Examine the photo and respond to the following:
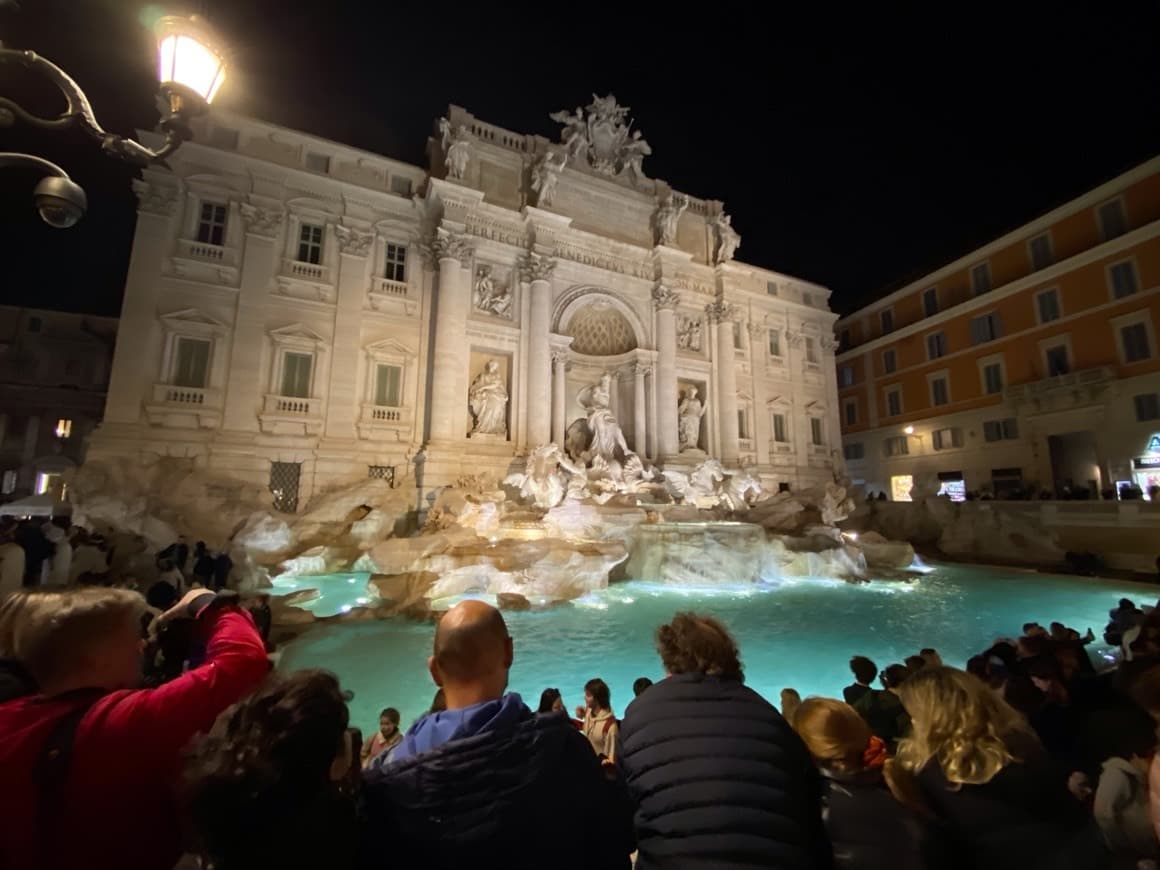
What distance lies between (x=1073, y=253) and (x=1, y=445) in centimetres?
4062

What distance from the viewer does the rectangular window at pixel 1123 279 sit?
15.0 m

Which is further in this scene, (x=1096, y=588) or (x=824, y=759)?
(x=1096, y=588)

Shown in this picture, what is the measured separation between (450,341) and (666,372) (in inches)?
302

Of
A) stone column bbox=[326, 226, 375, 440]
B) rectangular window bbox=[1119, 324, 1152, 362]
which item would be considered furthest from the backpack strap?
rectangular window bbox=[1119, 324, 1152, 362]

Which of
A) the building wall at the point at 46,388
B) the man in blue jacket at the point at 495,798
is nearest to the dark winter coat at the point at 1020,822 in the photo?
the man in blue jacket at the point at 495,798

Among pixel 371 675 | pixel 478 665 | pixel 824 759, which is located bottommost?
pixel 371 675

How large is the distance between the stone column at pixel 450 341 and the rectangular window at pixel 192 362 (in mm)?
5551

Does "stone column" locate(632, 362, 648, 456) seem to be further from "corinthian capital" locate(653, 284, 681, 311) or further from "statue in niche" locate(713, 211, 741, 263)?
"statue in niche" locate(713, 211, 741, 263)

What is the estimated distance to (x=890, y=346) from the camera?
23250 millimetres

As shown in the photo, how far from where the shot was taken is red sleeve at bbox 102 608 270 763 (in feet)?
3.59

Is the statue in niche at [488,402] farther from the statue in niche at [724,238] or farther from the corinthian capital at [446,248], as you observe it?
the statue in niche at [724,238]

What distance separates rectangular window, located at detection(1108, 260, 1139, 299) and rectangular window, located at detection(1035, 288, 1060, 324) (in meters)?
1.53

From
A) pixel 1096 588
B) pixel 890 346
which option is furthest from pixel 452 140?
pixel 890 346

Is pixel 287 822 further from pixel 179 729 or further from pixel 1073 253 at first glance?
pixel 1073 253
